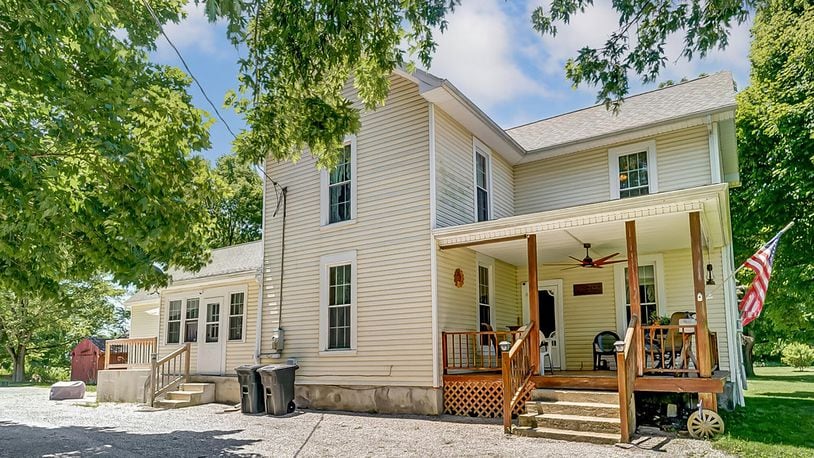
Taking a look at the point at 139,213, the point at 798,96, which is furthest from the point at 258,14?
the point at 798,96

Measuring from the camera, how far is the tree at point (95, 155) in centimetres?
654

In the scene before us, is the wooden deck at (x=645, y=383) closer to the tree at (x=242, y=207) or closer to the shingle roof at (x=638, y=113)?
the shingle roof at (x=638, y=113)

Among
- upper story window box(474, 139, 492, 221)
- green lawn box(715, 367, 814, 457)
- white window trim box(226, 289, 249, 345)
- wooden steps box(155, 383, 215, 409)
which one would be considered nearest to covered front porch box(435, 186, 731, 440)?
green lawn box(715, 367, 814, 457)

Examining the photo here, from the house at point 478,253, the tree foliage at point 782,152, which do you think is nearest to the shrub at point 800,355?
the tree foliage at point 782,152

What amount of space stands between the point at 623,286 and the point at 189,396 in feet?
33.7

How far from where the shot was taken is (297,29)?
22.1ft

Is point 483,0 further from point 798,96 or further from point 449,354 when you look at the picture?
point 798,96

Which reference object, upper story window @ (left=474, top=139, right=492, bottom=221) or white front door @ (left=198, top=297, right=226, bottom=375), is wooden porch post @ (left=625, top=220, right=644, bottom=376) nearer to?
upper story window @ (left=474, top=139, right=492, bottom=221)

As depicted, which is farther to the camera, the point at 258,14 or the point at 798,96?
the point at 798,96

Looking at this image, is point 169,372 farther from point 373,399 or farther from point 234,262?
point 373,399

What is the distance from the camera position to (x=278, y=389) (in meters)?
11.7

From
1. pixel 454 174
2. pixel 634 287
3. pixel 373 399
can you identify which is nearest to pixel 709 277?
pixel 634 287

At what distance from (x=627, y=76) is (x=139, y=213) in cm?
670

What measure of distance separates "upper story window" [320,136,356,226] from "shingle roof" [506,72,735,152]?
13.9 feet
